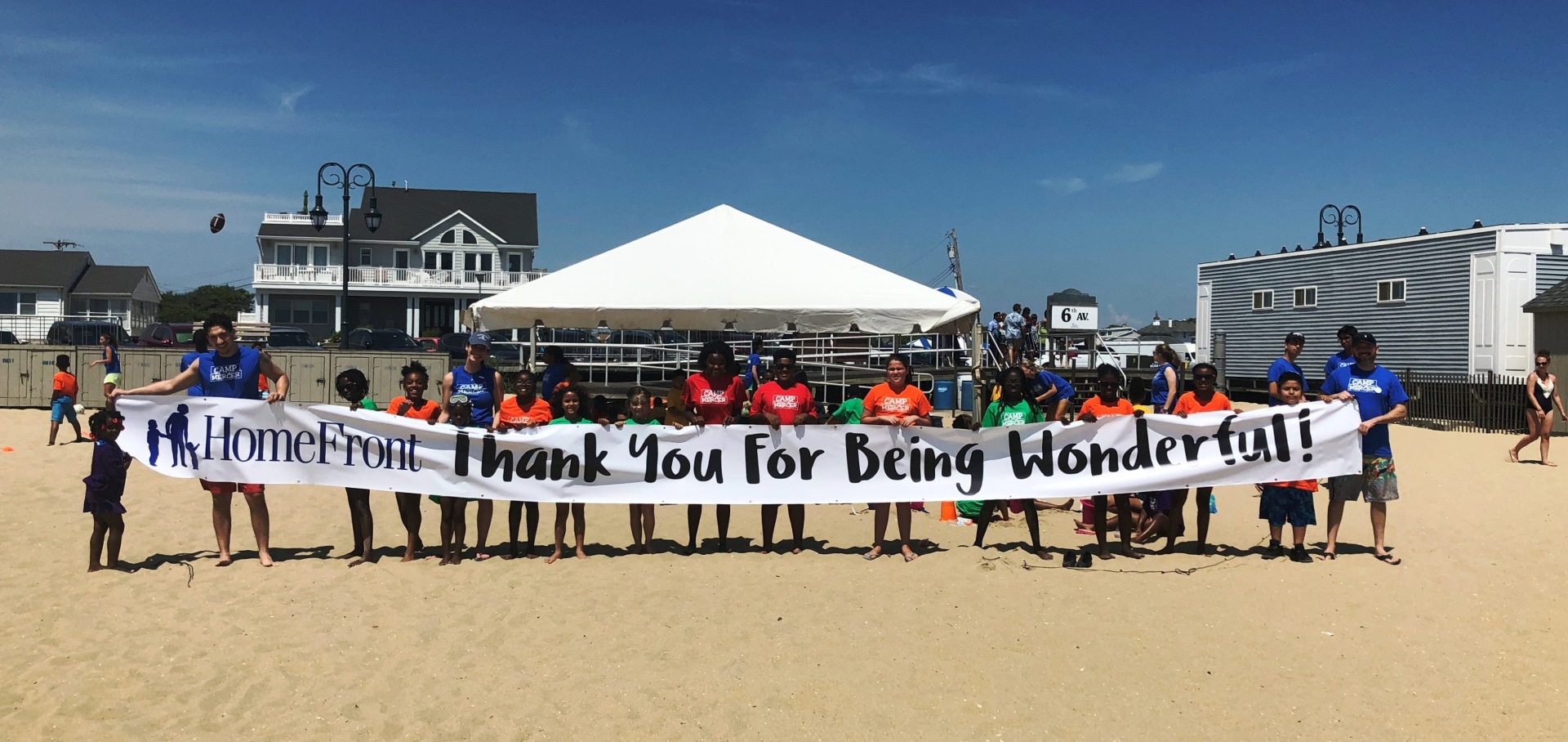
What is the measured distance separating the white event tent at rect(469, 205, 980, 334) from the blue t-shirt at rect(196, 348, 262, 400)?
338 centimetres

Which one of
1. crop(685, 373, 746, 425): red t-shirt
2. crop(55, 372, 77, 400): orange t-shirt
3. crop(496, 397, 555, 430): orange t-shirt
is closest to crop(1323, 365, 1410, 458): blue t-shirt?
crop(685, 373, 746, 425): red t-shirt

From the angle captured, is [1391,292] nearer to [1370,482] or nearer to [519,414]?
[1370,482]

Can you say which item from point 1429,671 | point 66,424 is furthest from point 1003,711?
point 66,424

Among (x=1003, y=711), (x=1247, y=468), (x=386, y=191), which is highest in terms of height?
(x=386, y=191)

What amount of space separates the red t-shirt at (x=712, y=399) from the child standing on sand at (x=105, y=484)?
3903 millimetres

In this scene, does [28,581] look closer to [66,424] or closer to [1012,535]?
[1012,535]

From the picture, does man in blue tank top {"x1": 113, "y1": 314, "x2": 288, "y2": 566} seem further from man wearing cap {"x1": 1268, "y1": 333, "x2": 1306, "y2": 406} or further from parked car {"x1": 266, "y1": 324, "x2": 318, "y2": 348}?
parked car {"x1": 266, "y1": 324, "x2": 318, "y2": 348}

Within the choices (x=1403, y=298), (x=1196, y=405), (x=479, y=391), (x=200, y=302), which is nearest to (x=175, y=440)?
(x=479, y=391)

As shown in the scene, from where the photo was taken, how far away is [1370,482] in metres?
7.61

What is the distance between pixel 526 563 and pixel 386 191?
5388 cm

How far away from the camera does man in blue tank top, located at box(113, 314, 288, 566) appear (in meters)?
7.25

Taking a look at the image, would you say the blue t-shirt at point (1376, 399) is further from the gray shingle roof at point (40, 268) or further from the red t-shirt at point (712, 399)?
the gray shingle roof at point (40, 268)

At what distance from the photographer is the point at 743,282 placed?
1127 centimetres

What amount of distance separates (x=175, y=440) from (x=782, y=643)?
4.72 m
